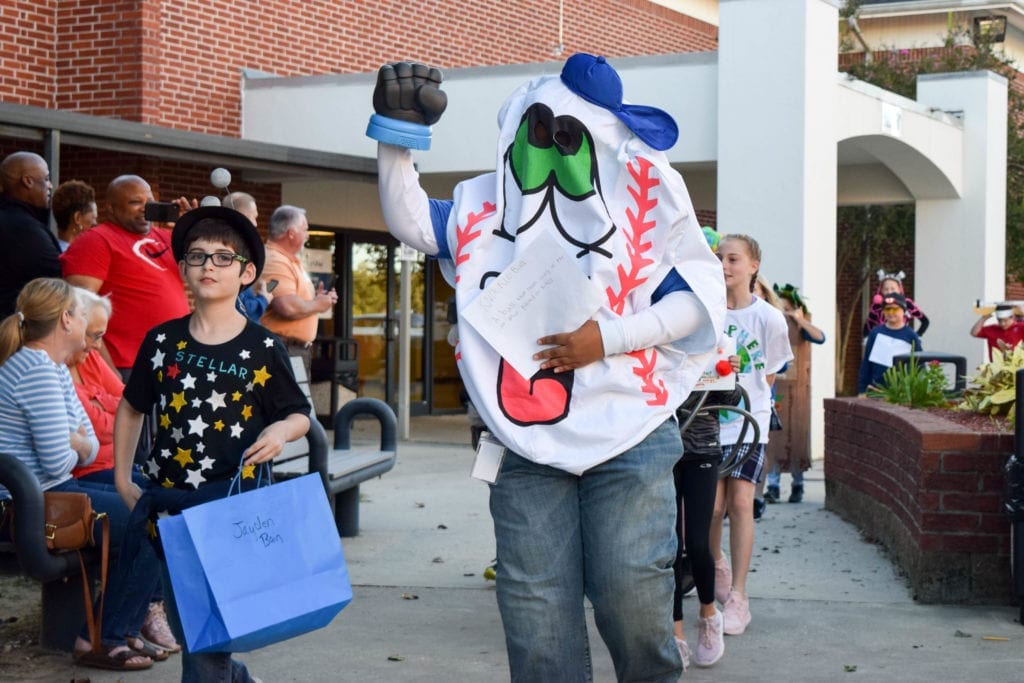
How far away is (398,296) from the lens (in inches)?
754

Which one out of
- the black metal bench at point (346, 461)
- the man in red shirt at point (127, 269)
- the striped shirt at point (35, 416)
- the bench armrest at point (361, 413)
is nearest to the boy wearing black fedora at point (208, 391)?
the striped shirt at point (35, 416)

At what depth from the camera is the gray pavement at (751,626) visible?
551cm

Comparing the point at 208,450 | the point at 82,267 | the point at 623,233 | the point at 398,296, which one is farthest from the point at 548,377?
the point at 398,296

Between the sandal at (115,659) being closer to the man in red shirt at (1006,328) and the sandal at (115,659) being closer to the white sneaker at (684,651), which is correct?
the white sneaker at (684,651)

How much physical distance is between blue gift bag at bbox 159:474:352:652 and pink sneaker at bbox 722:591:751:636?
Result: 106 inches

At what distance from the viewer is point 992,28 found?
22297 mm

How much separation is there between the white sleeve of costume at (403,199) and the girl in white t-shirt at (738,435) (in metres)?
2.73

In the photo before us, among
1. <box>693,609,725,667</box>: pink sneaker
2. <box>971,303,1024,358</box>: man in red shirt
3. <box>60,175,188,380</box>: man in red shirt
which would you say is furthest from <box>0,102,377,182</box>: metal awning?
<box>693,609,725,667</box>: pink sneaker

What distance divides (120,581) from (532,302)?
240 centimetres

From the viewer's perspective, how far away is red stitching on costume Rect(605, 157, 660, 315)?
356cm

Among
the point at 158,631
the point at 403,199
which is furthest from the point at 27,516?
the point at 403,199

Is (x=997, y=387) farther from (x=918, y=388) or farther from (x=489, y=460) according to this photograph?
(x=489, y=460)

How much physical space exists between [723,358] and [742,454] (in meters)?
0.84

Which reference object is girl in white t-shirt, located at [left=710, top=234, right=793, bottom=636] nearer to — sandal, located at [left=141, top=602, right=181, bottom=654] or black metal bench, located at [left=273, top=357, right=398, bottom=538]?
black metal bench, located at [left=273, top=357, right=398, bottom=538]
